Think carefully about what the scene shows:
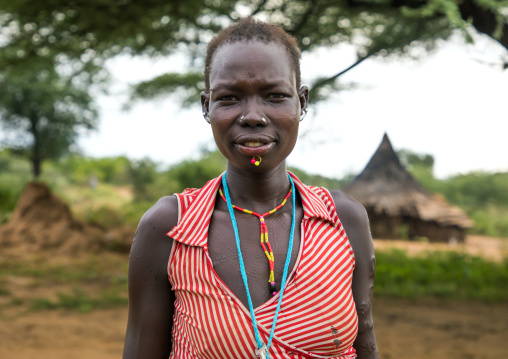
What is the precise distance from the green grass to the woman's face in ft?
20.9

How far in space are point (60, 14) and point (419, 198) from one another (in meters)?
4.89

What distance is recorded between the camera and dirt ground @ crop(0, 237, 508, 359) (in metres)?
5.04

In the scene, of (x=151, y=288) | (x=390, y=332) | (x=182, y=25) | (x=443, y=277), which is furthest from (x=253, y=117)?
(x=443, y=277)

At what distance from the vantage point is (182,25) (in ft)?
22.9

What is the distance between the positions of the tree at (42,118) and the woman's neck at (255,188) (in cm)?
1586

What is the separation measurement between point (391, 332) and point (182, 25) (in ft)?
14.9

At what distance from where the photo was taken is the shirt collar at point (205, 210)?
3.88 ft

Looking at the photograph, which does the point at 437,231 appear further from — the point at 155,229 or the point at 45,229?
the point at 155,229

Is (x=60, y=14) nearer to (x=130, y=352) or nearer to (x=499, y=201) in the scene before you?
(x=130, y=352)

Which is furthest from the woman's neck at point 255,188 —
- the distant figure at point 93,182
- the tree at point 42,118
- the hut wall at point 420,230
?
the distant figure at point 93,182

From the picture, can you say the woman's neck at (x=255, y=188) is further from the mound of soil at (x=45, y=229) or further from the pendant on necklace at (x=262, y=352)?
the mound of soil at (x=45, y=229)

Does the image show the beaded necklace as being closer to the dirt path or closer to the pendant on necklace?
the pendant on necklace

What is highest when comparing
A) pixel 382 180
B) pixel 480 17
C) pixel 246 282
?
pixel 480 17

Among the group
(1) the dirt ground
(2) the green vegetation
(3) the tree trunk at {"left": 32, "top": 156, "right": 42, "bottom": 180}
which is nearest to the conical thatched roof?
(1) the dirt ground
